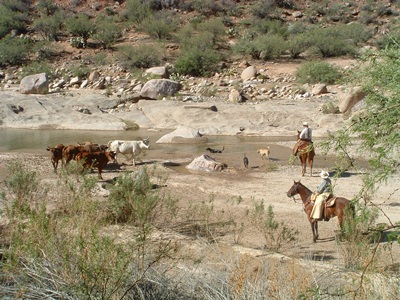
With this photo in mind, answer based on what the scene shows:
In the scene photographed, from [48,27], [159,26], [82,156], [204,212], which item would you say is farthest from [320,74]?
[48,27]

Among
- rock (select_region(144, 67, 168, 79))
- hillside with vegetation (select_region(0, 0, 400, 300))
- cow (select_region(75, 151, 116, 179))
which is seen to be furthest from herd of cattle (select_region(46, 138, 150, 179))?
rock (select_region(144, 67, 168, 79))

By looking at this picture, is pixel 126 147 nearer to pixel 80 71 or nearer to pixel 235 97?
pixel 235 97

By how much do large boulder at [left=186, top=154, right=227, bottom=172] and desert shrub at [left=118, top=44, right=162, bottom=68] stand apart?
936 inches

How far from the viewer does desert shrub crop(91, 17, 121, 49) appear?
4347 cm

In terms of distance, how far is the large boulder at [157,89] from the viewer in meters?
29.3

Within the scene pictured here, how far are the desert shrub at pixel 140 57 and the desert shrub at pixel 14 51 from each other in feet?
28.5

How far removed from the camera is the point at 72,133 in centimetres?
2380

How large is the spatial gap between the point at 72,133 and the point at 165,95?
25.7 ft

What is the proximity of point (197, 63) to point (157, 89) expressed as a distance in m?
7.39

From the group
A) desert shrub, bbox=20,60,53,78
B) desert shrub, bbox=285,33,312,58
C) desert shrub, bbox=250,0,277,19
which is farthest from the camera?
desert shrub, bbox=250,0,277,19

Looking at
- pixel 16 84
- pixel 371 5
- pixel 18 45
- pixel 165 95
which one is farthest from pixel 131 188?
pixel 371 5

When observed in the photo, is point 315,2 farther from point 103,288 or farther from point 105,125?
Result: point 103,288

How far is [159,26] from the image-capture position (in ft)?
148

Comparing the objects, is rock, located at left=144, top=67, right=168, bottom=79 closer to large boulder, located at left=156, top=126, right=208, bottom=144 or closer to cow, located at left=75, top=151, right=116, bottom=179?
large boulder, located at left=156, top=126, right=208, bottom=144
